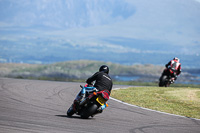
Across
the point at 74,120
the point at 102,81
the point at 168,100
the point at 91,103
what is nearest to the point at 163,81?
the point at 168,100

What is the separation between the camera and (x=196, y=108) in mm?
17750

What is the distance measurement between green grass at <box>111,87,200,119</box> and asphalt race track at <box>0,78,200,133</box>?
970 mm

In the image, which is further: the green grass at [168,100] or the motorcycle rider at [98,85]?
the green grass at [168,100]

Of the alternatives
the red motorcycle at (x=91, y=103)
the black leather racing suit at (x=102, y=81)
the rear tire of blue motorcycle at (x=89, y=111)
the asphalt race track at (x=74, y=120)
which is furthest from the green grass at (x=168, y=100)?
the rear tire of blue motorcycle at (x=89, y=111)

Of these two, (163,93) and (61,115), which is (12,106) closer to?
(61,115)

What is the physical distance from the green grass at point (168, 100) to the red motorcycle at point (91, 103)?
349cm

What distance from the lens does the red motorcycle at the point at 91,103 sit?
13859mm

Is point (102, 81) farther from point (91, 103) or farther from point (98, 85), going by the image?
point (91, 103)

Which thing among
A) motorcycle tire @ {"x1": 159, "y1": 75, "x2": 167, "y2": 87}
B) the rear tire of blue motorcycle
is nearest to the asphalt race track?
the rear tire of blue motorcycle

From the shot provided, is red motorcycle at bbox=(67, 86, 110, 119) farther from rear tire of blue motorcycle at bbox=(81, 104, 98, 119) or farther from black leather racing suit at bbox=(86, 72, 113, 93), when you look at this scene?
black leather racing suit at bbox=(86, 72, 113, 93)

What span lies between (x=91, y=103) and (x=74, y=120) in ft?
2.72

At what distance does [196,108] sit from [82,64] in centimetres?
14157

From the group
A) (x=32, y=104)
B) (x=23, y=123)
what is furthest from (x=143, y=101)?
(x=23, y=123)

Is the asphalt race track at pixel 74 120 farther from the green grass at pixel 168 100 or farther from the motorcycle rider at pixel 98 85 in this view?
the green grass at pixel 168 100
